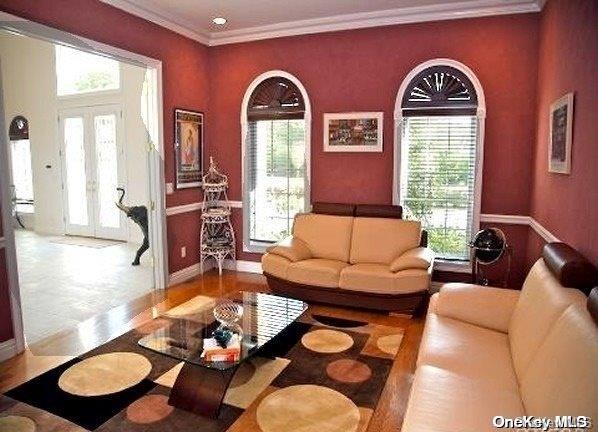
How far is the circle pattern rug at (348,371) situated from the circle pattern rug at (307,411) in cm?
18

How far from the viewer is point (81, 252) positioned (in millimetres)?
6422

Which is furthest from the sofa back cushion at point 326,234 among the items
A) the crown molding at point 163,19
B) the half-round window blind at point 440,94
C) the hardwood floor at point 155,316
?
the crown molding at point 163,19

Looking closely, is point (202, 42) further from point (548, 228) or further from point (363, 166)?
point (548, 228)

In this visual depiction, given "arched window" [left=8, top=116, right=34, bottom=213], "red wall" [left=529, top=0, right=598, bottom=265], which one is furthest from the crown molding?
"arched window" [left=8, top=116, right=34, bottom=213]

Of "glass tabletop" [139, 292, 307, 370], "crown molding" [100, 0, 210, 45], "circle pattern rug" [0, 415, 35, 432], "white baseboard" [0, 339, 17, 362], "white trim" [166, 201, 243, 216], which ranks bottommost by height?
"circle pattern rug" [0, 415, 35, 432]

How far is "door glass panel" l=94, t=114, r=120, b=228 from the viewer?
280 inches

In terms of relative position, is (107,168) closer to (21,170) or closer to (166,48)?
(21,170)

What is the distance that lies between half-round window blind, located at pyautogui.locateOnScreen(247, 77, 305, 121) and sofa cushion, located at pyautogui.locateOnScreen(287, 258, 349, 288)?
1.88 meters

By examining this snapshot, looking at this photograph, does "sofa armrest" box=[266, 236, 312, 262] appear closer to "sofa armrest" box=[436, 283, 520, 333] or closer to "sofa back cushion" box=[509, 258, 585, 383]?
"sofa armrest" box=[436, 283, 520, 333]

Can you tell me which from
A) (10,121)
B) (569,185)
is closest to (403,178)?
(569,185)

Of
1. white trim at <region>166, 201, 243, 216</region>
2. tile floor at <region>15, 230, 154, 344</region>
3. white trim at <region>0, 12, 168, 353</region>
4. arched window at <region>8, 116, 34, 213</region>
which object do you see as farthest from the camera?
arched window at <region>8, 116, 34, 213</region>

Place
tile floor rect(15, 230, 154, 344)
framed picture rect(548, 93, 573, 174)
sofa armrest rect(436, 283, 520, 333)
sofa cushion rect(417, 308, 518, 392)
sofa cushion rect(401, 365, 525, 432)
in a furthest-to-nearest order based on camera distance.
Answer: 1. tile floor rect(15, 230, 154, 344)
2. framed picture rect(548, 93, 573, 174)
3. sofa armrest rect(436, 283, 520, 333)
4. sofa cushion rect(417, 308, 518, 392)
5. sofa cushion rect(401, 365, 525, 432)

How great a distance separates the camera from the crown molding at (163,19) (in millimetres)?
3990

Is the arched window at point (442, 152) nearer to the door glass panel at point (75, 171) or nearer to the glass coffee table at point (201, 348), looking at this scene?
the glass coffee table at point (201, 348)
